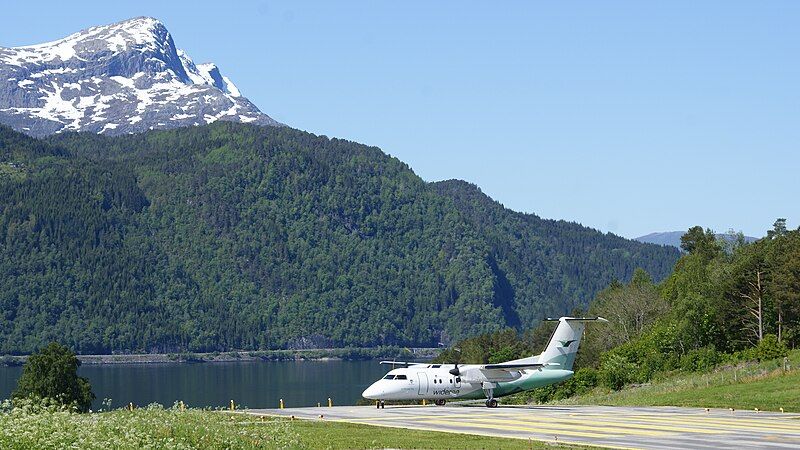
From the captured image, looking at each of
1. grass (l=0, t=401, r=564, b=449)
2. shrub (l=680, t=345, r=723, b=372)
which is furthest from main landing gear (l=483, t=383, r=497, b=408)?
grass (l=0, t=401, r=564, b=449)

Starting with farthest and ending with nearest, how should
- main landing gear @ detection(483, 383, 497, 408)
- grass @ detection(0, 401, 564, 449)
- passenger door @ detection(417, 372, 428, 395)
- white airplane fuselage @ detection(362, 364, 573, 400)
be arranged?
main landing gear @ detection(483, 383, 497, 408), passenger door @ detection(417, 372, 428, 395), white airplane fuselage @ detection(362, 364, 573, 400), grass @ detection(0, 401, 564, 449)

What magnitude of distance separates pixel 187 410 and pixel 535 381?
42.9 metres

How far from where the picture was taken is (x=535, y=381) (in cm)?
7694

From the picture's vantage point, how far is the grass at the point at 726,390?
6678cm

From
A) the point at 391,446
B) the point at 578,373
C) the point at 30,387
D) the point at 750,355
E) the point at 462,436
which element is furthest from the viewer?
the point at 30,387

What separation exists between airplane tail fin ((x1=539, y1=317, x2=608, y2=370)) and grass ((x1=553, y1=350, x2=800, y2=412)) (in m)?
4.12

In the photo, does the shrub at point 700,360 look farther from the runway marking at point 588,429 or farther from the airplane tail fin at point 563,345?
the runway marking at point 588,429

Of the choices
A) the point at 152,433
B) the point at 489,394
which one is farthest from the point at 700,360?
the point at 152,433

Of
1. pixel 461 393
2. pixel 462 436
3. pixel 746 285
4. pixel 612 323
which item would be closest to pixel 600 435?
pixel 462 436

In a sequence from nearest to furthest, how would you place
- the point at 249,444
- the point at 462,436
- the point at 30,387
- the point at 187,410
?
1. the point at 249,444
2. the point at 187,410
3. the point at 462,436
4. the point at 30,387

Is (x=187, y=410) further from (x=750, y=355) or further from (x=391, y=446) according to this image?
(x=750, y=355)

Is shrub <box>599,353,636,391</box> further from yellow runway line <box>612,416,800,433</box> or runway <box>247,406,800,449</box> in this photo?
yellow runway line <box>612,416,800,433</box>

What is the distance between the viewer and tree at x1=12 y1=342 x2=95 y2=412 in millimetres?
132363

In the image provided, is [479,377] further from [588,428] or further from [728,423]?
[728,423]
